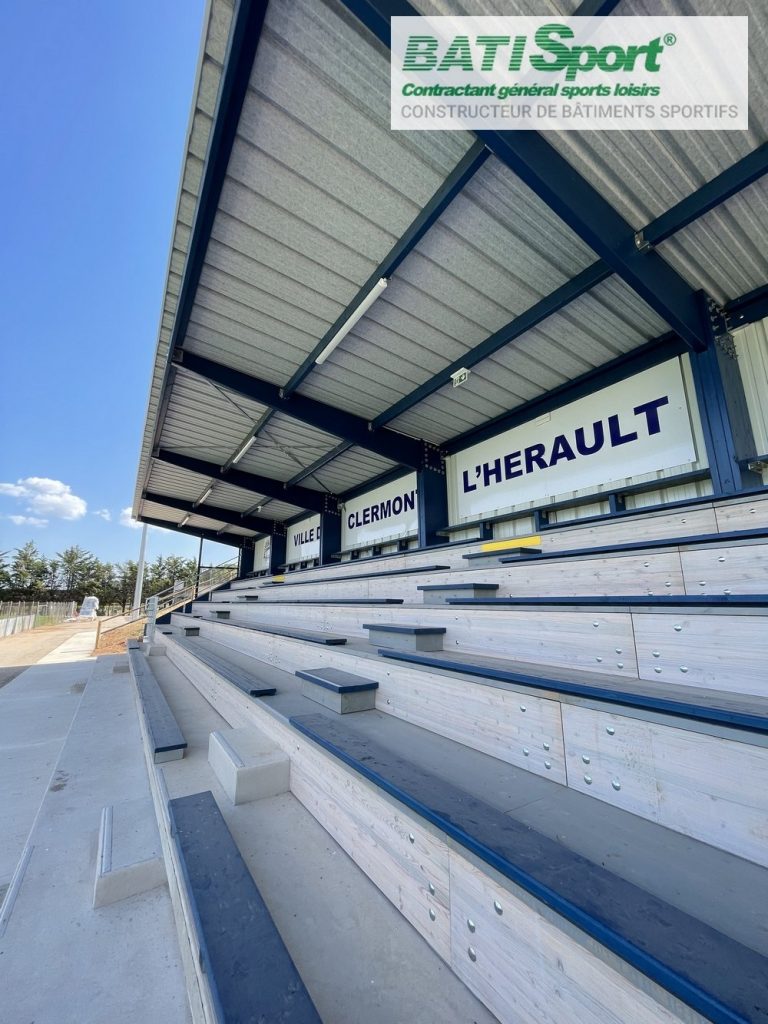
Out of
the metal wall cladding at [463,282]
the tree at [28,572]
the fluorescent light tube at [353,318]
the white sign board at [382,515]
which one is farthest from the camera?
the tree at [28,572]

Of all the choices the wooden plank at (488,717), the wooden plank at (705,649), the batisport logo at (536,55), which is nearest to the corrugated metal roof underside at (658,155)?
the batisport logo at (536,55)

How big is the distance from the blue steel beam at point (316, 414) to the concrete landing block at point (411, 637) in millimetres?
3798

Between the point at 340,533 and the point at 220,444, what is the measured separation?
118 inches

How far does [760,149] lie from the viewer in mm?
2291

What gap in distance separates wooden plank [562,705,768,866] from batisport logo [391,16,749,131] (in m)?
2.85

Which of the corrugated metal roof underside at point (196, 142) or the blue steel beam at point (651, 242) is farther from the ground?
the corrugated metal roof underside at point (196, 142)

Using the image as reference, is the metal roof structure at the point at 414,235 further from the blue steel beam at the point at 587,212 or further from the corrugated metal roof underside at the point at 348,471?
the corrugated metal roof underside at the point at 348,471

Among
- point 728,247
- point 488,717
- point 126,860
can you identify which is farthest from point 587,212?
point 126,860

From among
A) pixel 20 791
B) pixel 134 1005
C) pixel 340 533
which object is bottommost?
pixel 20 791

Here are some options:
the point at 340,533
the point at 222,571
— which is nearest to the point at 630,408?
the point at 340,533

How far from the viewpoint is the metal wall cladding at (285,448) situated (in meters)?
6.14

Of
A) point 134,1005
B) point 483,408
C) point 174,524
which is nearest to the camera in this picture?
point 134,1005

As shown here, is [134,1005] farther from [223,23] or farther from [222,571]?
[222,571]

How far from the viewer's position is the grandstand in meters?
0.68
